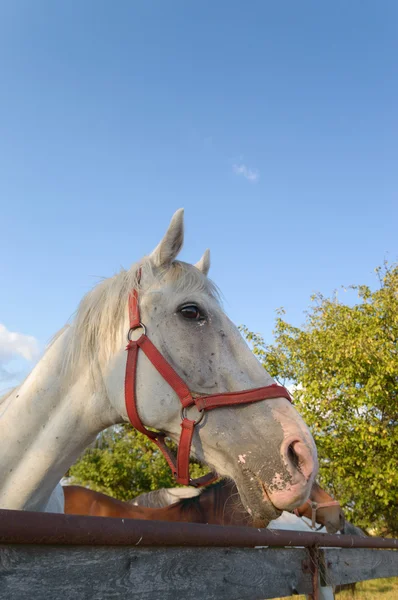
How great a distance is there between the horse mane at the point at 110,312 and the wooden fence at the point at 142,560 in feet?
3.68

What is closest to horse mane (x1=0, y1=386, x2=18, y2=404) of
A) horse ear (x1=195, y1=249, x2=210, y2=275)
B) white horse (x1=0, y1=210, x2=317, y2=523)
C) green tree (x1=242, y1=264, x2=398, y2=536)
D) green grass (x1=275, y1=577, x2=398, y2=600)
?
white horse (x1=0, y1=210, x2=317, y2=523)

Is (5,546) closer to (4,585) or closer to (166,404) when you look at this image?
(4,585)

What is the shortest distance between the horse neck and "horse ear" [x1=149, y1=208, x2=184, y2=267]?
0.72 meters

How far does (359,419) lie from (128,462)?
264 inches

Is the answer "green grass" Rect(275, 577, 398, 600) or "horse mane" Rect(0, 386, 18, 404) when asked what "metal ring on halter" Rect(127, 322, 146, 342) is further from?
"green grass" Rect(275, 577, 398, 600)

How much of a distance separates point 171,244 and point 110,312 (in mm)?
496

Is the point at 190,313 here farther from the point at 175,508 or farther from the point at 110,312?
the point at 175,508

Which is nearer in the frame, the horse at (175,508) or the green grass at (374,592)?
the horse at (175,508)

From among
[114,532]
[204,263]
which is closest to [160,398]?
[114,532]

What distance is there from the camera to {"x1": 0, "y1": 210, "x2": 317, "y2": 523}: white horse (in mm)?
2092

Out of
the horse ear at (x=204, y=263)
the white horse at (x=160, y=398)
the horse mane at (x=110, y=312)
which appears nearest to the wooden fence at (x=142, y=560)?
the white horse at (x=160, y=398)

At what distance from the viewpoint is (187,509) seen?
15.8ft

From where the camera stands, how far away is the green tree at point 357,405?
9367 millimetres

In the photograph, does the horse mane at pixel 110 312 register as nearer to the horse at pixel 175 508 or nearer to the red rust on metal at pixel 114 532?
the red rust on metal at pixel 114 532
